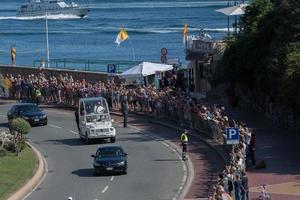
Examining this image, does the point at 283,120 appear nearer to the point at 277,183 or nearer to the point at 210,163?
the point at 210,163

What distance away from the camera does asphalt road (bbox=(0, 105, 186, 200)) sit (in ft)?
102

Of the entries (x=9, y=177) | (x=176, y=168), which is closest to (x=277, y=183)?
(x=176, y=168)

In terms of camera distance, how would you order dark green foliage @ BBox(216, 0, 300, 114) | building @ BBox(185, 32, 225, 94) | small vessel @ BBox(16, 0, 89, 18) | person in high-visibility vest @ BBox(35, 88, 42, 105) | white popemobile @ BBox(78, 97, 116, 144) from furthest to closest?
1. small vessel @ BBox(16, 0, 89, 18)
2. person in high-visibility vest @ BBox(35, 88, 42, 105)
3. building @ BBox(185, 32, 225, 94)
4. white popemobile @ BBox(78, 97, 116, 144)
5. dark green foliage @ BBox(216, 0, 300, 114)

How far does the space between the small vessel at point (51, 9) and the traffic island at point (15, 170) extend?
155m

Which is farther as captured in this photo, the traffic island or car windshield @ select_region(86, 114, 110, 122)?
car windshield @ select_region(86, 114, 110, 122)

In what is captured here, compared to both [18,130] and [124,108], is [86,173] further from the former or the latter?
[124,108]

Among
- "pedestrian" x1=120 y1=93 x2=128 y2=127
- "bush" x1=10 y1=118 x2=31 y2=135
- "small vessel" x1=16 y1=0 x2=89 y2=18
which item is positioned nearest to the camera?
"bush" x1=10 y1=118 x2=31 y2=135

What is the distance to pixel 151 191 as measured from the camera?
31.0 metres

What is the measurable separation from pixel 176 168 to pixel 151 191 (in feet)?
15.2

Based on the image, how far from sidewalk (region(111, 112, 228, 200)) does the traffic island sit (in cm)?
653

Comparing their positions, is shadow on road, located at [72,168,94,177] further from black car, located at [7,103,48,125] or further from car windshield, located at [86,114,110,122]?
black car, located at [7,103,48,125]

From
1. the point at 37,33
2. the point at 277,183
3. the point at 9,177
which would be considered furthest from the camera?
the point at 37,33

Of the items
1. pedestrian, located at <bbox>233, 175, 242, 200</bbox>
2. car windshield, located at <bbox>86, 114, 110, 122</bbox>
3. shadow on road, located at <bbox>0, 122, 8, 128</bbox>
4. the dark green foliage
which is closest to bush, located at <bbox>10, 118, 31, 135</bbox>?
car windshield, located at <bbox>86, 114, 110, 122</bbox>

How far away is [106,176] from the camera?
34.9 m
